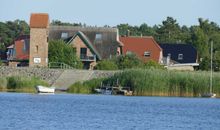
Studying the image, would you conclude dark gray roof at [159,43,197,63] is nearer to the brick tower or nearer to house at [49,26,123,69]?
house at [49,26,123,69]

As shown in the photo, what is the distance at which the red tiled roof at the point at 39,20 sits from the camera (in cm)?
8962

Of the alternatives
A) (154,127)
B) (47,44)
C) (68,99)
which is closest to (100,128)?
(154,127)

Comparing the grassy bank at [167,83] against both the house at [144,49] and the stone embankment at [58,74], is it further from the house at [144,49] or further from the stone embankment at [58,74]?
the house at [144,49]

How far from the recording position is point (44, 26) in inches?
3529

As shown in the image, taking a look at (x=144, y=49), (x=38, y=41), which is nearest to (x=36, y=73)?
(x=38, y=41)

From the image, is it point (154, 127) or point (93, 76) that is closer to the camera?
point (154, 127)

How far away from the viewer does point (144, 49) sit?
322 ft

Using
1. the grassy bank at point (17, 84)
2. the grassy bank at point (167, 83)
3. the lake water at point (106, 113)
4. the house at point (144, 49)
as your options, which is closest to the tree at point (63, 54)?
the house at point (144, 49)

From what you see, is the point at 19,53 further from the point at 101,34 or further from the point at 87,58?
the point at 101,34

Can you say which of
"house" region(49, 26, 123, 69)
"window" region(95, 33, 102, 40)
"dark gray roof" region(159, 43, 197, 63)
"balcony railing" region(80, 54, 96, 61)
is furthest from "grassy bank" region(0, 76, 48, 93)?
"dark gray roof" region(159, 43, 197, 63)

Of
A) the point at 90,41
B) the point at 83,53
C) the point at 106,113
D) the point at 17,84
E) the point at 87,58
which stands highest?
the point at 90,41

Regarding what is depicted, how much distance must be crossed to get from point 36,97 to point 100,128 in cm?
2445

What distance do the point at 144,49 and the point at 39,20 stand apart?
13.5 meters

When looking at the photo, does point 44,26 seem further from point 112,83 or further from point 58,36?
point 112,83
